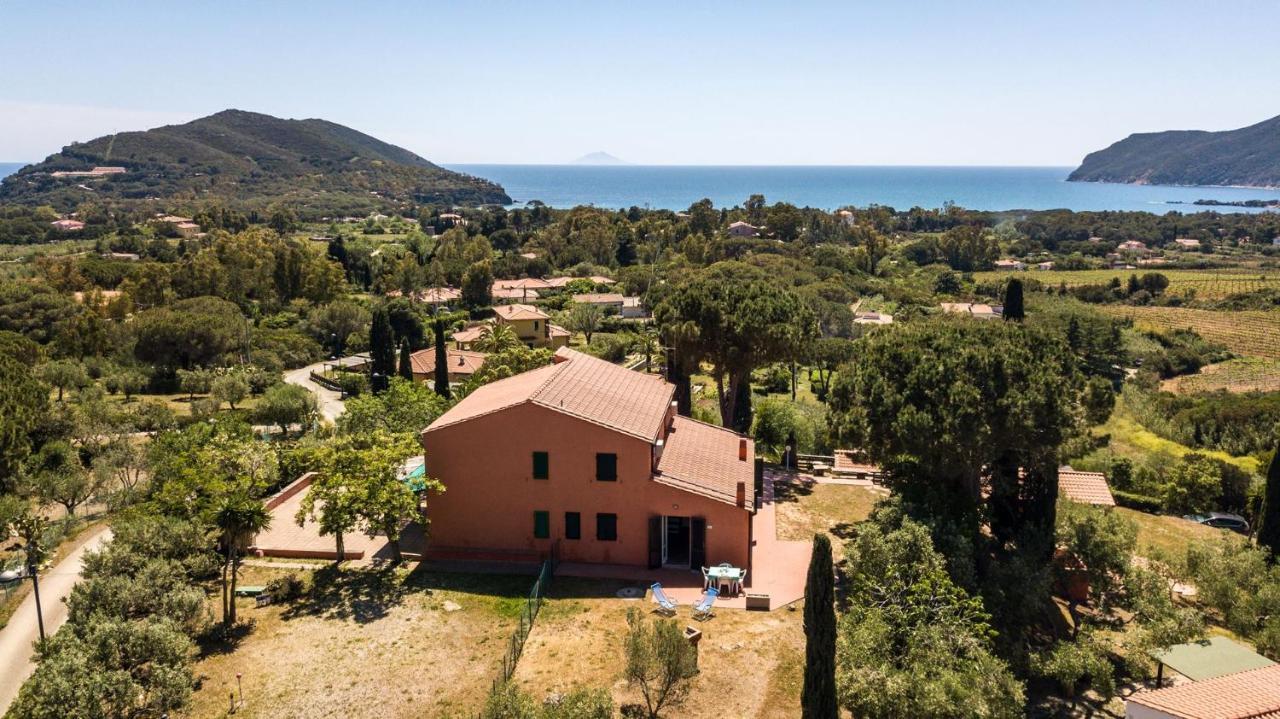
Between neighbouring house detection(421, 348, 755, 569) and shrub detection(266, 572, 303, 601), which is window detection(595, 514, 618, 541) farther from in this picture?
shrub detection(266, 572, 303, 601)

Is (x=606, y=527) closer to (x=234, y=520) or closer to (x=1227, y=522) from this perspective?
(x=234, y=520)

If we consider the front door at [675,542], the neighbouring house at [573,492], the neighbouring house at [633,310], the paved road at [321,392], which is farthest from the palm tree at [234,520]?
the neighbouring house at [633,310]

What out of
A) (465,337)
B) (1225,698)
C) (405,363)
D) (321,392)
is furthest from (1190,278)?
(1225,698)

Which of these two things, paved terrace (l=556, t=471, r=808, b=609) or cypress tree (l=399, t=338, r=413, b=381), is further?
cypress tree (l=399, t=338, r=413, b=381)

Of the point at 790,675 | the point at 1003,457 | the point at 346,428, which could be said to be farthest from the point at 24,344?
the point at 1003,457

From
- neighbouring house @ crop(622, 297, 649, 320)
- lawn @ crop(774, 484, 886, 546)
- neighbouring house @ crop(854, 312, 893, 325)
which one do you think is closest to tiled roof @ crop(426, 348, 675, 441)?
lawn @ crop(774, 484, 886, 546)
